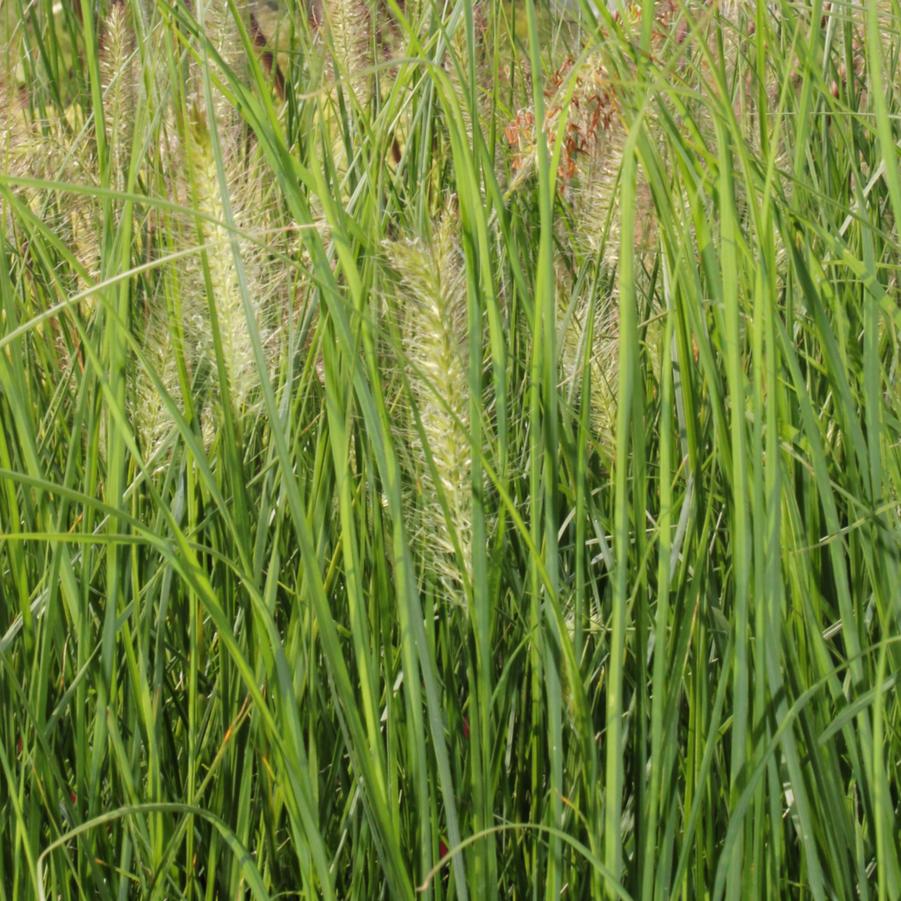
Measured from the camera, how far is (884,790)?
79 centimetres

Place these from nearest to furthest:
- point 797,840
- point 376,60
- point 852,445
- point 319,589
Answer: point 319,589, point 852,445, point 797,840, point 376,60

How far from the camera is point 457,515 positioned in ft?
2.74

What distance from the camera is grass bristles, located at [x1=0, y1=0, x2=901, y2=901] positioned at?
77cm

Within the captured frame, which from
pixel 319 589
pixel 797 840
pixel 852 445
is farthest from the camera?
pixel 797 840

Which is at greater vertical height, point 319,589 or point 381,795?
point 319,589

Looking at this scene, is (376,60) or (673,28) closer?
(673,28)

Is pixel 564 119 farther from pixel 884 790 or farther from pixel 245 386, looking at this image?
pixel 884 790

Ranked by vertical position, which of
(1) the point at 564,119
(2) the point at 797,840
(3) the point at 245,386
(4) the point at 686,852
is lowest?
(2) the point at 797,840

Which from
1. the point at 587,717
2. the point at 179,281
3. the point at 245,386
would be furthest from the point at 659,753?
the point at 179,281

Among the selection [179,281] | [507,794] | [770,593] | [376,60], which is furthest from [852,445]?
[376,60]

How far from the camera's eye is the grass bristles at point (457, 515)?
77 cm

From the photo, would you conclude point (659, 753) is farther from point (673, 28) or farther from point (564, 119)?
point (673, 28)

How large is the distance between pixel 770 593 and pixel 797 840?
333 millimetres

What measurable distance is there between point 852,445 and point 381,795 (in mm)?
417
